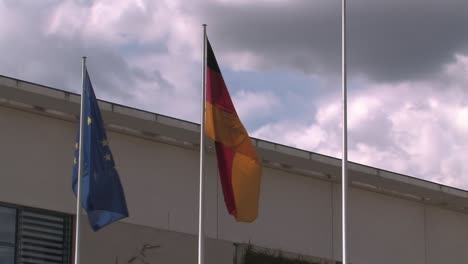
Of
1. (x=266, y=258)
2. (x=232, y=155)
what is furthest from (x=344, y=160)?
(x=266, y=258)

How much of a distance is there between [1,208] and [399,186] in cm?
1342

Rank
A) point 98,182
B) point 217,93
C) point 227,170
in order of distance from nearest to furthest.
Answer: point 227,170
point 217,93
point 98,182

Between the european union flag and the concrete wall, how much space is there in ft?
13.1

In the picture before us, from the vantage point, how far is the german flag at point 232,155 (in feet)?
79.3

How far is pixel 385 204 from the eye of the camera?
38.0 m

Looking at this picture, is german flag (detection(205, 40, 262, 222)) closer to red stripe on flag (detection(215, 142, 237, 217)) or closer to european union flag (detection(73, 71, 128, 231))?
red stripe on flag (detection(215, 142, 237, 217))

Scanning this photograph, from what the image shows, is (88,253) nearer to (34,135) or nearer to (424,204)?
(34,135)

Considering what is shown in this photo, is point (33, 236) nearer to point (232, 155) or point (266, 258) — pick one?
point (266, 258)

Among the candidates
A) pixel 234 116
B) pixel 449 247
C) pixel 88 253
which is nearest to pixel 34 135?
pixel 88 253

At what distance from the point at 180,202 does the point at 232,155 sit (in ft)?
28.0

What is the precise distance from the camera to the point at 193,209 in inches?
1294

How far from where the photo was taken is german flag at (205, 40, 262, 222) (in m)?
24.2

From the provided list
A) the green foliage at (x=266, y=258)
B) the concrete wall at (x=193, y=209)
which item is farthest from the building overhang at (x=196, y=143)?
the green foliage at (x=266, y=258)

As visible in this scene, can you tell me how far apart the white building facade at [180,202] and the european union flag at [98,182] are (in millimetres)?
3878
